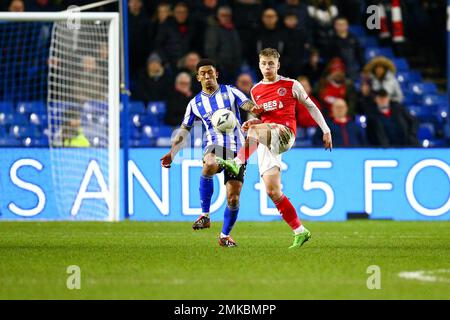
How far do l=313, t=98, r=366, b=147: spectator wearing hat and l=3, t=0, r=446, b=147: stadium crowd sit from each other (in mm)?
15

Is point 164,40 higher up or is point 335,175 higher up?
point 164,40

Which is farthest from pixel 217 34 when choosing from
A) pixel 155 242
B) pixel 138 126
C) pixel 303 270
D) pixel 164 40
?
pixel 303 270

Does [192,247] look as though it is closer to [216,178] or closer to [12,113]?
[216,178]

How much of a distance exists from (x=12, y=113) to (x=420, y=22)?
836cm

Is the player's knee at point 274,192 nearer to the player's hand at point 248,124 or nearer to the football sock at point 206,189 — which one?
the player's hand at point 248,124

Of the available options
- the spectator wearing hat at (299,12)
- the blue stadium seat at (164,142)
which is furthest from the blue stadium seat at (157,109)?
the spectator wearing hat at (299,12)

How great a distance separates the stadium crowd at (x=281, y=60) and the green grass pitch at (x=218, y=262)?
3763mm

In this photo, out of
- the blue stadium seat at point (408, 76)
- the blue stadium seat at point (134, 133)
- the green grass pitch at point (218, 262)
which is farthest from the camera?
the blue stadium seat at point (408, 76)

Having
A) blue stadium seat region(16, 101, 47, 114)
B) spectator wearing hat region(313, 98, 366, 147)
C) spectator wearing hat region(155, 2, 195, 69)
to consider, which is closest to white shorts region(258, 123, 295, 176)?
spectator wearing hat region(313, 98, 366, 147)

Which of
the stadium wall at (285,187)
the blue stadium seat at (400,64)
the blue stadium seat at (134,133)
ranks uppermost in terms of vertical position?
the blue stadium seat at (400,64)

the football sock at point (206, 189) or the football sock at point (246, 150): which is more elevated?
the football sock at point (246, 150)

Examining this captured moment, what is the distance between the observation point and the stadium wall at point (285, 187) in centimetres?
1516

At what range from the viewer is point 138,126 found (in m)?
17.9

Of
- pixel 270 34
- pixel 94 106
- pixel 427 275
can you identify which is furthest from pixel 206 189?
pixel 270 34
